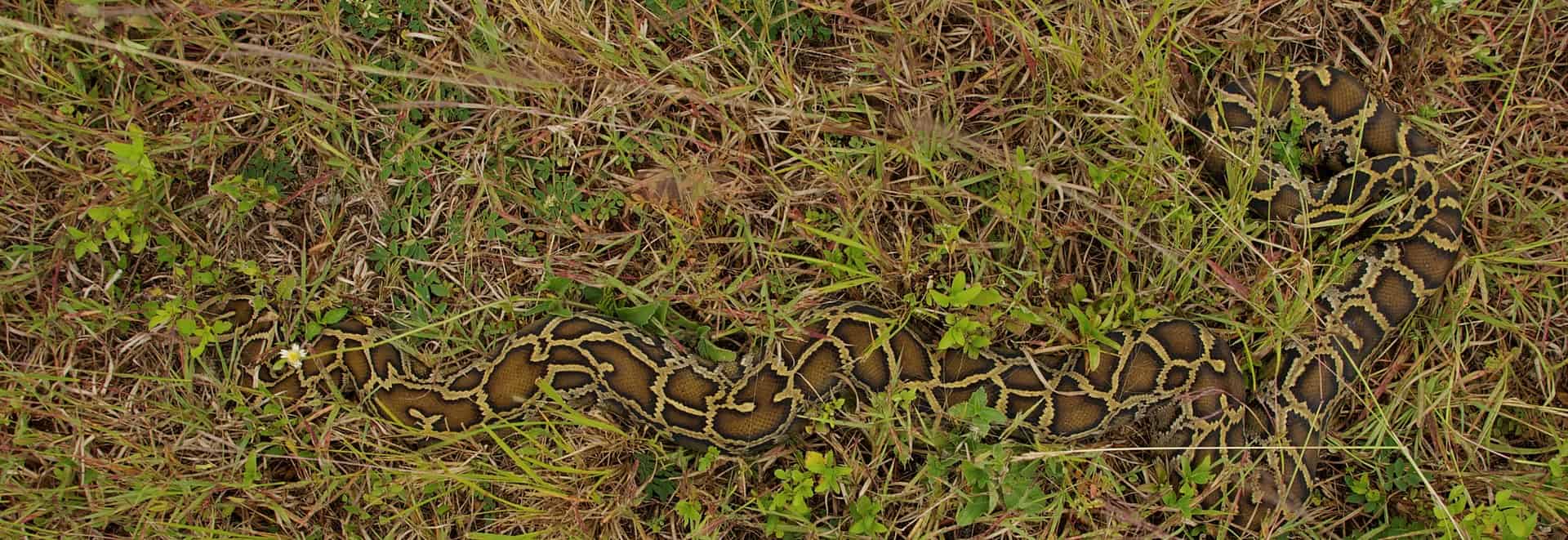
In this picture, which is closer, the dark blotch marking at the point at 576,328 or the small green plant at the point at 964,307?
the small green plant at the point at 964,307

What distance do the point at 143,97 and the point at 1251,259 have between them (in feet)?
18.9

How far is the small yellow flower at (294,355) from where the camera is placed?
468cm

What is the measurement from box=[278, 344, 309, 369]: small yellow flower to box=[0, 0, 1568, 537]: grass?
15 centimetres

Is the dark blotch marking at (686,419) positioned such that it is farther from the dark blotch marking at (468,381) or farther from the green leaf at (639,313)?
the dark blotch marking at (468,381)

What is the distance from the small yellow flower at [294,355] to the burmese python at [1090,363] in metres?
0.06

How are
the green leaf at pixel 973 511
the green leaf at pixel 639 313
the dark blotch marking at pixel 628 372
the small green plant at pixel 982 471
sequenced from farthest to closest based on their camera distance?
the green leaf at pixel 639 313, the dark blotch marking at pixel 628 372, the green leaf at pixel 973 511, the small green plant at pixel 982 471

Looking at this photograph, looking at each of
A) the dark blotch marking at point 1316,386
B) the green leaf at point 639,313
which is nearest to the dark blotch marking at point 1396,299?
the dark blotch marking at point 1316,386

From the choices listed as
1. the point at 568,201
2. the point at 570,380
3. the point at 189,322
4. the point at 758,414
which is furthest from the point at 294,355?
the point at 758,414

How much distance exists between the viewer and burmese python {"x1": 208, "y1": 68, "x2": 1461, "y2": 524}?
4.66 meters

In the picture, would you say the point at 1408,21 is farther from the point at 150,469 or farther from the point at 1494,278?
the point at 150,469

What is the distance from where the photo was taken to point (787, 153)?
16.0 ft

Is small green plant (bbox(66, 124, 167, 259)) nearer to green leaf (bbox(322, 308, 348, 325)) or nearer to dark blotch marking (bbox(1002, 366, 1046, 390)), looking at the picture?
green leaf (bbox(322, 308, 348, 325))

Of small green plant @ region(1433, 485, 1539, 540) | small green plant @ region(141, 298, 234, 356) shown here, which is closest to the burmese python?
small green plant @ region(141, 298, 234, 356)

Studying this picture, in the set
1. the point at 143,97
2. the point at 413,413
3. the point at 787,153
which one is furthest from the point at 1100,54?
the point at 143,97
